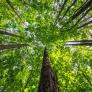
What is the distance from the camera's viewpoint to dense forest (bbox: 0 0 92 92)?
12.0 meters

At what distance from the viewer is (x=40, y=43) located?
560 inches

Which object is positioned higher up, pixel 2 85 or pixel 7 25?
pixel 7 25

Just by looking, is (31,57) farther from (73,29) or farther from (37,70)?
(73,29)

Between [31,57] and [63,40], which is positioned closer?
[63,40]

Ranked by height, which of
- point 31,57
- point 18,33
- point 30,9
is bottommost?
point 31,57

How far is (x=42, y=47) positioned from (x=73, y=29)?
10.0 feet

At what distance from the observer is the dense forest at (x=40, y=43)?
12.0 m

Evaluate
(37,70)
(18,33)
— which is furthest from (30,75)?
(18,33)

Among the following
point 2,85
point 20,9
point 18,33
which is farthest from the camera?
point 18,33

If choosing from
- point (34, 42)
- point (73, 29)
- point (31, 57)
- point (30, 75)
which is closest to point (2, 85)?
point (30, 75)

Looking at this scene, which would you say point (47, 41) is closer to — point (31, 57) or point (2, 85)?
point (31, 57)

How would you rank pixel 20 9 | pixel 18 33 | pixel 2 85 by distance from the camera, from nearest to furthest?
1. pixel 2 85
2. pixel 20 9
3. pixel 18 33

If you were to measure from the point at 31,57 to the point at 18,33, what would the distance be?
2.14 meters

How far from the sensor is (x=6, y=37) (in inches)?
541
